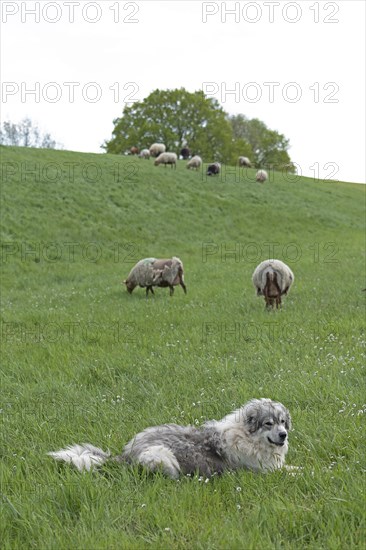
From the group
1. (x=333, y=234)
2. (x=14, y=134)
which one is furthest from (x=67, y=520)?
(x=14, y=134)

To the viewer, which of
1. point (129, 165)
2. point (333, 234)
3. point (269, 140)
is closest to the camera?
point (333, 234)

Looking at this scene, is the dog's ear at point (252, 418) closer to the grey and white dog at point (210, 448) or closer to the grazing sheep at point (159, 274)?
the grey and white dog at point (210, 448)

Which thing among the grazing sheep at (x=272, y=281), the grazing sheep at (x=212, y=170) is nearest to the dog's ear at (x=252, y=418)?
the grazing sheep at (x=272, y=281)

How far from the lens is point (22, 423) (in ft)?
17.5

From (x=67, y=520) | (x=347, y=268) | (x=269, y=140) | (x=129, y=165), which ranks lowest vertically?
(x=67, y=520)

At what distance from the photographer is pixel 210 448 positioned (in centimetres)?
436

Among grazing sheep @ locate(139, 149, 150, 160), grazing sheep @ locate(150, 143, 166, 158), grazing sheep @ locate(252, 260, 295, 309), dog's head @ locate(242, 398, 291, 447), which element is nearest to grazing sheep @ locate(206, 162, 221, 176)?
grazing sheep @ locate(150, 143, 166, 158)

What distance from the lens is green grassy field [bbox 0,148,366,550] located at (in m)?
3.30

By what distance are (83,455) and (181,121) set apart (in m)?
63.1

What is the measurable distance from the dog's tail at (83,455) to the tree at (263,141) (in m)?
73.6

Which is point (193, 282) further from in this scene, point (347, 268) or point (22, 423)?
point (22, 423)

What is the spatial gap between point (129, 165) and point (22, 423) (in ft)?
118

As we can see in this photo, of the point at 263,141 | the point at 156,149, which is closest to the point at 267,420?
the point at 156,149

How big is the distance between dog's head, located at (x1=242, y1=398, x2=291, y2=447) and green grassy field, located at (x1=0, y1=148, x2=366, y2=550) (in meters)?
0.31
